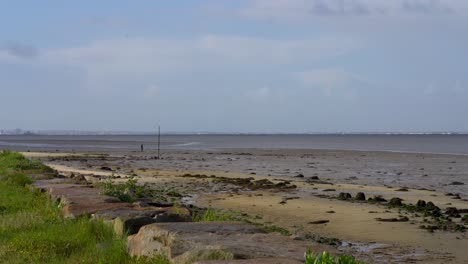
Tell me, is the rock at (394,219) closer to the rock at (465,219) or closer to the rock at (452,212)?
the rock at (465,219)

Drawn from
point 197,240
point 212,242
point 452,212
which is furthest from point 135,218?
point 452,212

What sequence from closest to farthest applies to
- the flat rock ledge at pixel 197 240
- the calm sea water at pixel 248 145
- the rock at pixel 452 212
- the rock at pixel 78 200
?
Result: 1. the flat rock ledge at pixel 197 240
2. the rock at pixel 78 200
3. the rock at pixel 452 212
4. the calm sea water at pixel 248 145

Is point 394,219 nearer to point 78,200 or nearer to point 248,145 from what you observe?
point 78,200

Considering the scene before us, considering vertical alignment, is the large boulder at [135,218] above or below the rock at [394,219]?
above

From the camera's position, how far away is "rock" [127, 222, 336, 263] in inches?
246

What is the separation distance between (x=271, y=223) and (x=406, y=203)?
6.35m

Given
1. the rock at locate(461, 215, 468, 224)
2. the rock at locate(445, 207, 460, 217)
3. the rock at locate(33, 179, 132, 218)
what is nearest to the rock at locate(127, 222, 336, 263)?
the rock at locate(33, 179, 132, 218)

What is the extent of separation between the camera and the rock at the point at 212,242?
20.5 ft

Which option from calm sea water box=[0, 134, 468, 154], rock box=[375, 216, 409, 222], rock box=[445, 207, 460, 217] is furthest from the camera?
calm sea water box=[0, 134, 468, 154]

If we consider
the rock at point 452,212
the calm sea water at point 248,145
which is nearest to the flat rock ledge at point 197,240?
the rock at point 452,212

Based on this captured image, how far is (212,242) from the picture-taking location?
21.8 feet

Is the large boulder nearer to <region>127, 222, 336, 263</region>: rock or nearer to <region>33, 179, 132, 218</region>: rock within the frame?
<region>127, 222, 336, 263</region>: rock

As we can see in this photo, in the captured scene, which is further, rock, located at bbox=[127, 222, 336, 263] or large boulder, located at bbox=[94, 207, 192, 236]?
large boulder, located at bbox=[94, 207, 192, 236]

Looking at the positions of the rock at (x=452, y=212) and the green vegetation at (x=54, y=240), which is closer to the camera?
the green vegetation at (x=54, y=240)
